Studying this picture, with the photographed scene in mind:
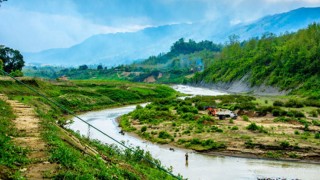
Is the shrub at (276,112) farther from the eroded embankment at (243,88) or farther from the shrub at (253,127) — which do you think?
the eroded embankment at (243,88)

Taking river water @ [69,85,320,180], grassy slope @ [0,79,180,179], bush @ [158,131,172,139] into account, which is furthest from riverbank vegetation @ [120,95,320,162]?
grassy slope @ [0,79,180,179]

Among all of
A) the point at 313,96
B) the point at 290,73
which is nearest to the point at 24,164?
the point at 313,96

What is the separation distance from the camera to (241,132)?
162 ft

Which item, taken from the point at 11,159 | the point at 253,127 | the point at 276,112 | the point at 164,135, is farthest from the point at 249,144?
the point at 11,159

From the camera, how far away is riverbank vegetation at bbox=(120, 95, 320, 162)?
42250 mm

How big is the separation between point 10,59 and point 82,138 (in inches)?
3742

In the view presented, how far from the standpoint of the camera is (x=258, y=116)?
65375mm

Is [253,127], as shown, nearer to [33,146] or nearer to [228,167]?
[228,167]

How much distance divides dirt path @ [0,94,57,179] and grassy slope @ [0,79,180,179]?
41 cm

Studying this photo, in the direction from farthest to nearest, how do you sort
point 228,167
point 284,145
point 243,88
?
point 243,88 → point 284,145 → point 228,167

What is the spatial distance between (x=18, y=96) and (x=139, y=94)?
160 feet

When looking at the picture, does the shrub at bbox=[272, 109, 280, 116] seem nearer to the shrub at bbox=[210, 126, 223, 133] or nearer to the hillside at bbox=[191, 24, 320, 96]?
the shrub at bbox=[210, 126, 223, 133]

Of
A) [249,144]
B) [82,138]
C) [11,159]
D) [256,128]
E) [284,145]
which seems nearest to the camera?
[11,159]

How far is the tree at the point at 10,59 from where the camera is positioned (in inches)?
4532
